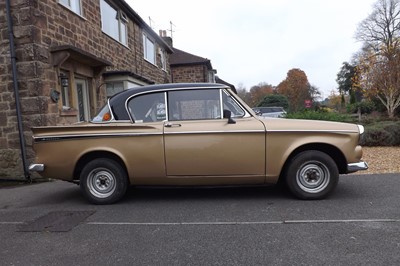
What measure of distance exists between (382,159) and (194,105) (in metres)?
5.52

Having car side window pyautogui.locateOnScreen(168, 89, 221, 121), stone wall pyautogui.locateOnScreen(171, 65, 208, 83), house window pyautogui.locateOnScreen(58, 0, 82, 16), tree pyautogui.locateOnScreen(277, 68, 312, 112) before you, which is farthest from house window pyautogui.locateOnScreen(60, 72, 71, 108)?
tree pyautogui.locateOnScreen(277, 68, 312, 112)

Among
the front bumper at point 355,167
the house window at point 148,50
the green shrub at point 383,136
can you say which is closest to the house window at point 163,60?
the house window at point 148,50

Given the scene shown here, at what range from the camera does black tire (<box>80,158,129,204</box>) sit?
487cm

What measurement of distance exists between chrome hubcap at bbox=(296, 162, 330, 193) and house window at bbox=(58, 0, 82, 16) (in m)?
7.13

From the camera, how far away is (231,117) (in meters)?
4.84

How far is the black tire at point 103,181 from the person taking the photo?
4.87 metres

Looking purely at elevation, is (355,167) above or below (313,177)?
above

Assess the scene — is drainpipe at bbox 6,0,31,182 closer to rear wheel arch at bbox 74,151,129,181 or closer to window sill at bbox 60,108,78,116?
window sill at bbox 60,108,78,116

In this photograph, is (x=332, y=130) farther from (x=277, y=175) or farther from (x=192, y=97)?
(x=192, y=97)

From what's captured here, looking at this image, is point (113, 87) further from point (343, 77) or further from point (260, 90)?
point (343, 77)

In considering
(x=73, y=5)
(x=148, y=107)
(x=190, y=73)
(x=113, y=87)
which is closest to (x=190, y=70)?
(x=190, y=73)

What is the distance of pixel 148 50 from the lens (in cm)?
1703

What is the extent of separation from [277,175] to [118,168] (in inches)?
90.7

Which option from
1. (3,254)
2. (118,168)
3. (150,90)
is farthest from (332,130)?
(3,254)
